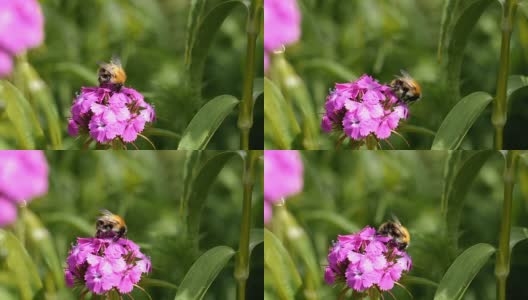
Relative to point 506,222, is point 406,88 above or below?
above

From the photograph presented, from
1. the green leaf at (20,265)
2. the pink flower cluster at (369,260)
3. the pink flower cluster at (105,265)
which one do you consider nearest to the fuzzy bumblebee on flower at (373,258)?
the pink flower cluster at (369,260)

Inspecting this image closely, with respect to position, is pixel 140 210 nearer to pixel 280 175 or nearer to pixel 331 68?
pixel 280 175

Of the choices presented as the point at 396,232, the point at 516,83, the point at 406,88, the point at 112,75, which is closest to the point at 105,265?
the point at 112,75

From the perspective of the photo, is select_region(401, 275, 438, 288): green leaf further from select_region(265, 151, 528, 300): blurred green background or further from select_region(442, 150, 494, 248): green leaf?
select_region(442, 150, 494, 248): green leaf

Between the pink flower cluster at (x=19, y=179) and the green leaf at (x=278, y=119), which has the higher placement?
the green leaf at (x=278, y=119)

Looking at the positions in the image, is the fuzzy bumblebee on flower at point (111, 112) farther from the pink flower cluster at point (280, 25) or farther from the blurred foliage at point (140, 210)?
the pink flower cluster at point (280, 25)

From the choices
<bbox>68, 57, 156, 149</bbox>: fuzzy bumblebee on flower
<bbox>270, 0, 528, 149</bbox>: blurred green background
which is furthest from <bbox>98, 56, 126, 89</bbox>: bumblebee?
<bbox>270, 0, 528, 149</bbox>: blurred green background
